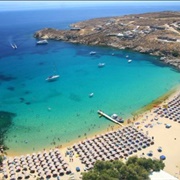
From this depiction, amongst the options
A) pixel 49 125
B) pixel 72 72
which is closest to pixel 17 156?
pixel 49 125

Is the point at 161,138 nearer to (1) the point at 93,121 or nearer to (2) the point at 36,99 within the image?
(1) the point at 93,121

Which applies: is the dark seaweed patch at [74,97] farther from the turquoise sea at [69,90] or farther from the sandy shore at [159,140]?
the sandy shore at [159,140]

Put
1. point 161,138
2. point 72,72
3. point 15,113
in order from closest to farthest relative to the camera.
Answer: point 161,138
point 15,113
point 72,72

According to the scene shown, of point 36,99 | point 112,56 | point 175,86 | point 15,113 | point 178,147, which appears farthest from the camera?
point 112,56

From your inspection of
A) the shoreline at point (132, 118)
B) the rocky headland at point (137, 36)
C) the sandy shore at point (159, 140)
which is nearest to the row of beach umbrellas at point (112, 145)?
the sandy shore at point (159, 140)

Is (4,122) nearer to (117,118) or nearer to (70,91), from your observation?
(70,91)

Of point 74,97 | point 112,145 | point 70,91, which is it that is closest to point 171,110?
point 112,145

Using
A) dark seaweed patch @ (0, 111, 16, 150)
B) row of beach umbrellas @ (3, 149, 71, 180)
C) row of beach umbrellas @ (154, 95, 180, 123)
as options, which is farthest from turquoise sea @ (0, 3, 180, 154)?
row of beach umbrellas @ (154, 95, 180, 123)
